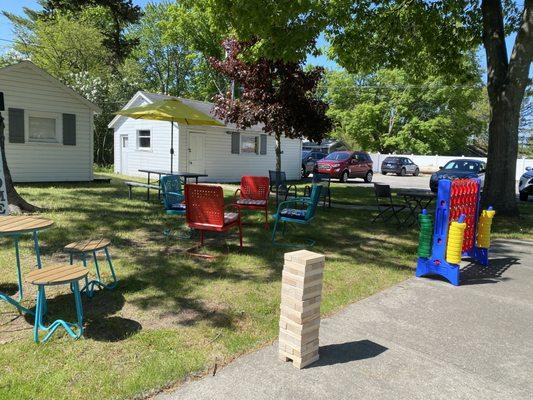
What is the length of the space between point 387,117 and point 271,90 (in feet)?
119

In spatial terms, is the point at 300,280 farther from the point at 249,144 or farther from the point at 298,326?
the point at 249,144

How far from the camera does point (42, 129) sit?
14.9 m

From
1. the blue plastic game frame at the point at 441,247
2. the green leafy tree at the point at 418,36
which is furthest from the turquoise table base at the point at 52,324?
the green leafy tree at the point at 418,36

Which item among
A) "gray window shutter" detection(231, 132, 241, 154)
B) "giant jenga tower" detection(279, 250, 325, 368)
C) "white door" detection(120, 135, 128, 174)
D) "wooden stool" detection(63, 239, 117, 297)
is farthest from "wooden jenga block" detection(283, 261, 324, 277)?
"white door" detection(120, 135, 128, 174)

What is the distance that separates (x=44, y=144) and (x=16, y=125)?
40.2 inches

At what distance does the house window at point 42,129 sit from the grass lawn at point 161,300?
22.9 ft

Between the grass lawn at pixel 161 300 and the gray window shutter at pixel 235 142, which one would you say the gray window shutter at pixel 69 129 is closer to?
the grass lawn at pixel 161 300

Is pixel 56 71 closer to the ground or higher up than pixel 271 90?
higher up

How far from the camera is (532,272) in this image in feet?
20.5

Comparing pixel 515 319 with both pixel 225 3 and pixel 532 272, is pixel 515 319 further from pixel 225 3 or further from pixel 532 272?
pixel 225 3

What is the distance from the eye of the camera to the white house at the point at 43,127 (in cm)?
1394

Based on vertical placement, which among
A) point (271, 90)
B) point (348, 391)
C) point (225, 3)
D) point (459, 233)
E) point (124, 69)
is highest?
point (124, 69)

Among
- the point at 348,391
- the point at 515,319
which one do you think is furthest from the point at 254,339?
the point at 515,319

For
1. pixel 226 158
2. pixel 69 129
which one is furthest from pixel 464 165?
pixel 69 129
